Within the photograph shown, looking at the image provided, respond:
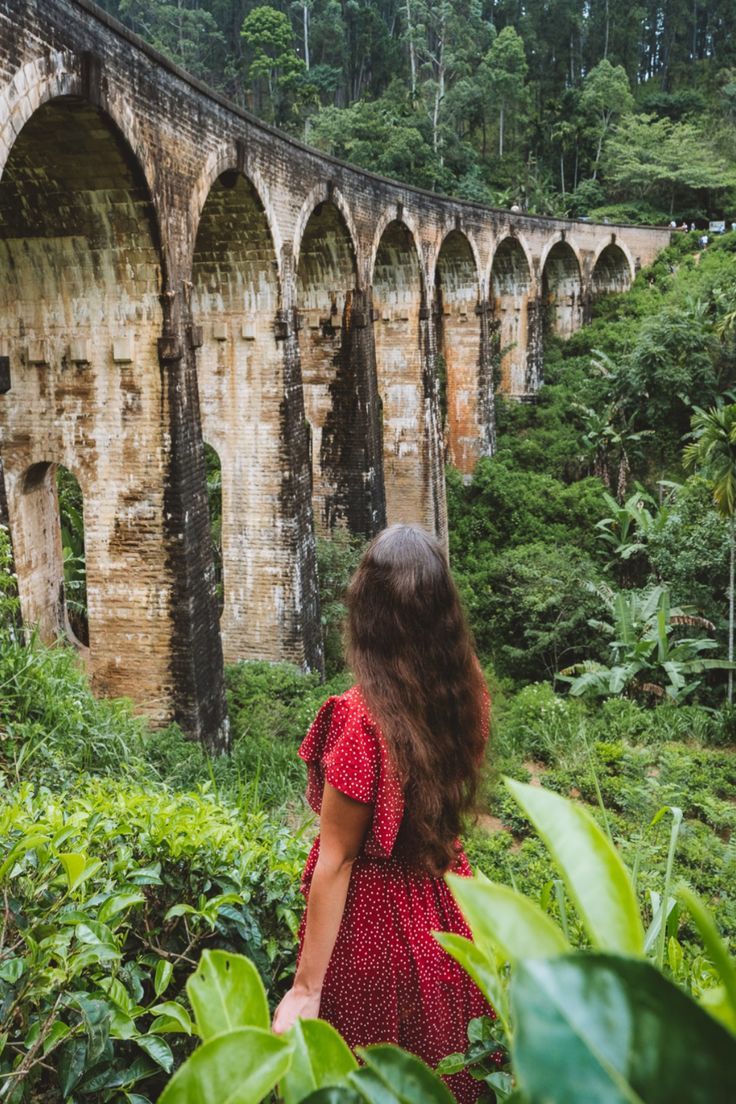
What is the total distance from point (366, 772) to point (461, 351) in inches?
715

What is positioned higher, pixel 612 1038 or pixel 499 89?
pixel 499 89

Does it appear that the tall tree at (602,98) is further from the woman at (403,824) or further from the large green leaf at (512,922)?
the large green leaf at (512,922)

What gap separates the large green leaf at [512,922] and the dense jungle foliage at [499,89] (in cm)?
3143

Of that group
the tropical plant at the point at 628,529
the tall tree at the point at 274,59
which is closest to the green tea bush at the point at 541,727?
the tropical plant at the point at 628,529

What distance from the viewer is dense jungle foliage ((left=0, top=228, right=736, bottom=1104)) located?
865 mm

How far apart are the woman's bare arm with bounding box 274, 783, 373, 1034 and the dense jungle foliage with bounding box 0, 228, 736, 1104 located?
10.3 inches

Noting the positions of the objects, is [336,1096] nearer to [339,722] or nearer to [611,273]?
[339,722]

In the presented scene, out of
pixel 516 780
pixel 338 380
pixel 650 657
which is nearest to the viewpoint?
pixel 516 780

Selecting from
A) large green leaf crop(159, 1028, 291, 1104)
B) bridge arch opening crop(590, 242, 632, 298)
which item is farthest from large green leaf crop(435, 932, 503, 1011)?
bridge arch opening crop(590, 242, 632, 298)

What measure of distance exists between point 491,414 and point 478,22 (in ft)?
96.6

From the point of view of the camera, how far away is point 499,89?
37.9 metres

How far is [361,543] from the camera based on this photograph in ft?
41.8

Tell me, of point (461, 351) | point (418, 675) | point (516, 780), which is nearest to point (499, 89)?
point (461, 351)

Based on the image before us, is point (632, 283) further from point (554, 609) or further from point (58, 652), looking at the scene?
point (58, 652)
